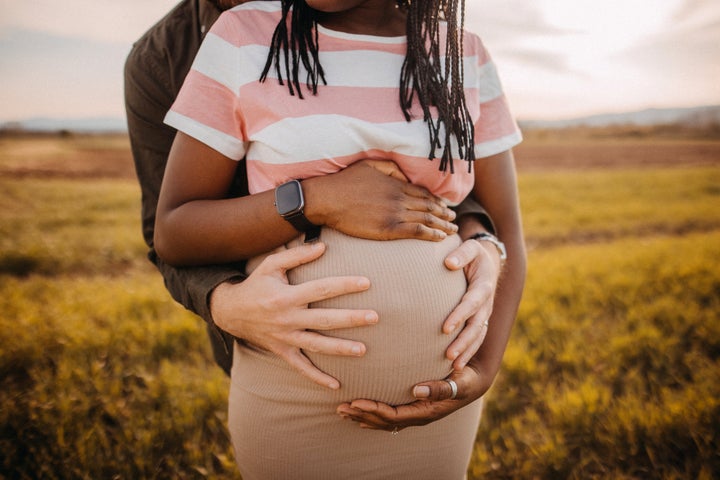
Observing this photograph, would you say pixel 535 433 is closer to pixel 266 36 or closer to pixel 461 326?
pixel 461 326

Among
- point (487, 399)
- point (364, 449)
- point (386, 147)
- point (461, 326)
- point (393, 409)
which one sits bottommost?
point (487, 399)

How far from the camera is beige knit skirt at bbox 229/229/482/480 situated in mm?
1105

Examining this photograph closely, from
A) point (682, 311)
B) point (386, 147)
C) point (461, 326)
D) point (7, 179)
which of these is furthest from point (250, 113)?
point (7, 179)

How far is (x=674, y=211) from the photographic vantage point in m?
9.20

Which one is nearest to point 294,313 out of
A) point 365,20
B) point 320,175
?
point 320,175

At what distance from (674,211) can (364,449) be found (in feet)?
34.3

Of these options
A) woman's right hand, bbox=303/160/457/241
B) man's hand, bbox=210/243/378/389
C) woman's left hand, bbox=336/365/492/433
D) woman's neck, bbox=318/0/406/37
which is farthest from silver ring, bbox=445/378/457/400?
woman's neck, bbox=318/0/406/37

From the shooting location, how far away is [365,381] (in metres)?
1.11

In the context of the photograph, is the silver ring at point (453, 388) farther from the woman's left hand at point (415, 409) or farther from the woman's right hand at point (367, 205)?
the woman's right hand at point (367, 205)

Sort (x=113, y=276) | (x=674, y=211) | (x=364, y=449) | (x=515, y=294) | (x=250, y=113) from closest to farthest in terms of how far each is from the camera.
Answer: (x=250, y=113) → (x=364, y=449) → (x=515, y=294) → (x=113, y=276) → (x=674, y=211)

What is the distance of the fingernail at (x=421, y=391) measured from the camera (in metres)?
1.12

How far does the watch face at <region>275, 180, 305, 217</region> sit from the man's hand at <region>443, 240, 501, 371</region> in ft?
1.42

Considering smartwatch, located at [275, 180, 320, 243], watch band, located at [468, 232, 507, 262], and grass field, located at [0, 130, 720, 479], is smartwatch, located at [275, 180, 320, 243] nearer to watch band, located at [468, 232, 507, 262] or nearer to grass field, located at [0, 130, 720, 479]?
watch band, located at [468, 232, 507, 262]

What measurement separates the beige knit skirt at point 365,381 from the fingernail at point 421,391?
0.02 m
